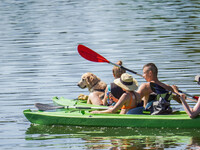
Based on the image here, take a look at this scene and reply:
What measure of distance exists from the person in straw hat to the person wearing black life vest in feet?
0.55

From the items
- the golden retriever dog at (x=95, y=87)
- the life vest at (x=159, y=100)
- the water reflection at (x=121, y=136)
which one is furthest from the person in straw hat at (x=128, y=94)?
the golden retriever dog at (x=95, y=87)

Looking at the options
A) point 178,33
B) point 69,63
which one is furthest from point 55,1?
point 69,63

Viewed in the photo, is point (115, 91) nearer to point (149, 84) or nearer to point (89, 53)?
point (149, 84)

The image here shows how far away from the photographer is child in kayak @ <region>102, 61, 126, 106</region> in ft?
39.5

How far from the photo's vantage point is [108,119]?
11648 millimetres

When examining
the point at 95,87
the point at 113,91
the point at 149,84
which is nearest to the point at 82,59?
the point at 95,87

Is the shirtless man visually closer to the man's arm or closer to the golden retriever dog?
the man's arm

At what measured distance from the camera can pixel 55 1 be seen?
5884cm

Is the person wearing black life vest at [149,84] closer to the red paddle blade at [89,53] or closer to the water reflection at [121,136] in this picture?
the water reflection at [121,136]

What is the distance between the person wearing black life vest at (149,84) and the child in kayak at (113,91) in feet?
1.90

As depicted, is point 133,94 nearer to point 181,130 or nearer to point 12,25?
point 181,130

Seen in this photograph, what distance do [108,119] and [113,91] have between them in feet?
2.20

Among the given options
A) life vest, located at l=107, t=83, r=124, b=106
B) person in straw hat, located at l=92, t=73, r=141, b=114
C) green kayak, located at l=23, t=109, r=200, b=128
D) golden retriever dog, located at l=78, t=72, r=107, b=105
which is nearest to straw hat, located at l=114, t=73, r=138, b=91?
person in straw hat, located at l=92, t=73, r=141, b=114

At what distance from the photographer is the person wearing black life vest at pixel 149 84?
36.9 feet
